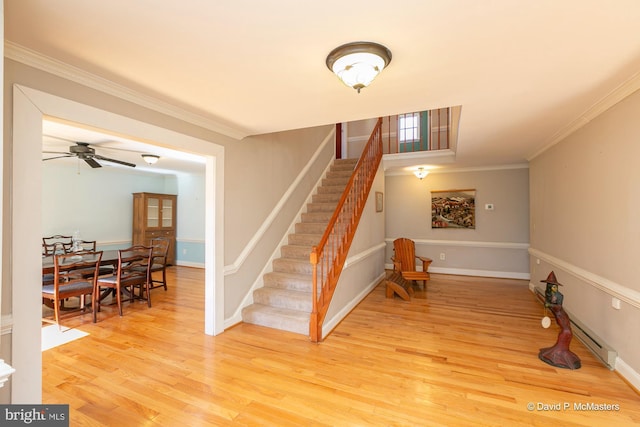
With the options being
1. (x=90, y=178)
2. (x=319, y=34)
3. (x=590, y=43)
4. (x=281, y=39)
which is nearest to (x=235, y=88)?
(x=281, y=39)

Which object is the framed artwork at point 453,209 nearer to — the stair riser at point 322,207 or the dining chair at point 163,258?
the stair riser at point 322,207

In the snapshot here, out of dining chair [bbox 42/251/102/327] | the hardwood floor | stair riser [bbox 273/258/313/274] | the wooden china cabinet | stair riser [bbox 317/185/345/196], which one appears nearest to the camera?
the hardwood floor

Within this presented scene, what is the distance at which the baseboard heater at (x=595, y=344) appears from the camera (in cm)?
254

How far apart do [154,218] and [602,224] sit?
319 inches

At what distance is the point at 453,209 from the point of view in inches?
248

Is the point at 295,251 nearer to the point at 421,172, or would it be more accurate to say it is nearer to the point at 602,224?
the point at 421,172

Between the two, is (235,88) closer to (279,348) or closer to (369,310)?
(279,348)

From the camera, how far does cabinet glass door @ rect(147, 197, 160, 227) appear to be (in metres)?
7.07

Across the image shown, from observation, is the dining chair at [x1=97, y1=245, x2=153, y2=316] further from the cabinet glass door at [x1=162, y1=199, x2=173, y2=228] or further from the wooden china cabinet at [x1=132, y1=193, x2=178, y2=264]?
the cabinet glass door at [x1=162, y1=199, x2=173, y2=228]

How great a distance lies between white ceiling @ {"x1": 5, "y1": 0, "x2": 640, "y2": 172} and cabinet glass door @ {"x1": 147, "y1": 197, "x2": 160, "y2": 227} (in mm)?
5213

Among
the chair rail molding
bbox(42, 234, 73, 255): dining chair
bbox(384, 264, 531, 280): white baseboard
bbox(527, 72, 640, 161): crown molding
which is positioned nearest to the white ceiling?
bbox(527, 72, 640, 161): crown molding

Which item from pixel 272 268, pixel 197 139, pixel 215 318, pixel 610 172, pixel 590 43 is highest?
pixel 590 43

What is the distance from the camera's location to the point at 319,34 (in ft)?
5.49

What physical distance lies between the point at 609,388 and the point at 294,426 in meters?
2.46
